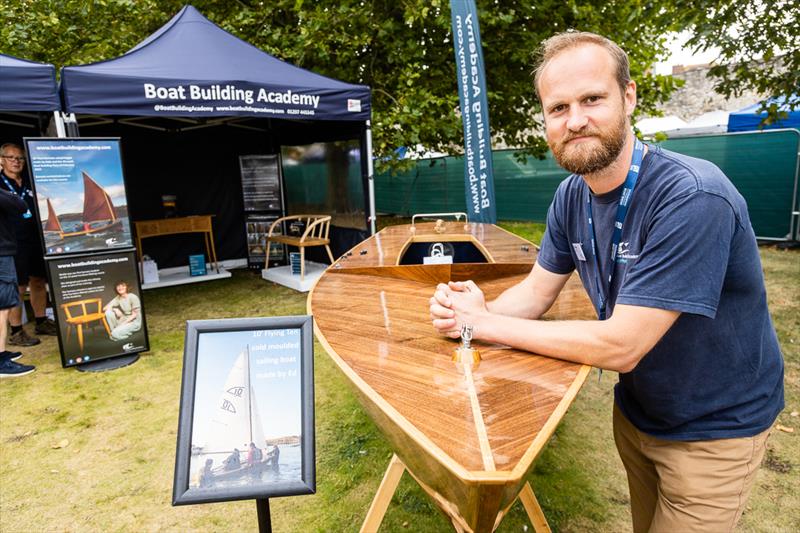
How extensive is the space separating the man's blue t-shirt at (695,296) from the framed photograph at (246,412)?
93cm

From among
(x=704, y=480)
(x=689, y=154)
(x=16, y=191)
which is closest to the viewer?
(x=704, y=480)

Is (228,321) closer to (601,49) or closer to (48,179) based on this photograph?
(601,49)

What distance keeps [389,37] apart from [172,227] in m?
4.54

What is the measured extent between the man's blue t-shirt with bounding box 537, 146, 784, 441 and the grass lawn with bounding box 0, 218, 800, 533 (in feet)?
3.62

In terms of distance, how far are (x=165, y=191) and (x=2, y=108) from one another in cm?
426

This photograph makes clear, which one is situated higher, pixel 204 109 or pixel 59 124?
pixel 204 109

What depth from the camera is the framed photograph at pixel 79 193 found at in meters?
3.87

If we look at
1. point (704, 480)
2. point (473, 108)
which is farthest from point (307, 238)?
point (704, 480)

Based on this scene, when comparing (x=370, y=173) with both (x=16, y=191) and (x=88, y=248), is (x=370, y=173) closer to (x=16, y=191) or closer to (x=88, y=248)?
(x=88, y=248)

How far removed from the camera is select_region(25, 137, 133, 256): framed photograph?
12.7ft

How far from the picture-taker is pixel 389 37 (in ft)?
26.1

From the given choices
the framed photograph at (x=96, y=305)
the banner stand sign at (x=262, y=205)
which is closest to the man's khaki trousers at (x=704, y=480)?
the framed photograph at (x=96, y=305)

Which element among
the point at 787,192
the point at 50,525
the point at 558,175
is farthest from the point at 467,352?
the point at 558,175

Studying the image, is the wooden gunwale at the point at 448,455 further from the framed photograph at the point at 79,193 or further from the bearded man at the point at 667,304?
the framed photograph at the point at 79,193
